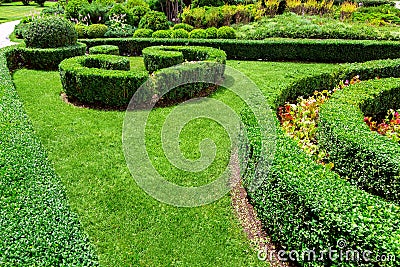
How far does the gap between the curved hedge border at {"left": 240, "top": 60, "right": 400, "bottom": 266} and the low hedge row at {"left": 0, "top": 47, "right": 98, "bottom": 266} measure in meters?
2.32

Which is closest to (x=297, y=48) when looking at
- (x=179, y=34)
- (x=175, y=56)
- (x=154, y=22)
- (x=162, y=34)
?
(x=179, y=34)

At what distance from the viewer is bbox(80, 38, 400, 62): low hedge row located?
1396cm

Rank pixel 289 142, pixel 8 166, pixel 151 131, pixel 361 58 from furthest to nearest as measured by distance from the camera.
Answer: pixel 361 58, pixel 151 131, pixel 289 142, pixel 8 166

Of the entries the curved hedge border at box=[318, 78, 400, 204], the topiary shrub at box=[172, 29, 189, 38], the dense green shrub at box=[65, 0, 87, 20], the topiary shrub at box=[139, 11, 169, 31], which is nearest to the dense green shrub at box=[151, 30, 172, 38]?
the topiary shrub at box=[172, 29, 189, 38]

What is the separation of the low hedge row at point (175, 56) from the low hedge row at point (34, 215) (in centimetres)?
658

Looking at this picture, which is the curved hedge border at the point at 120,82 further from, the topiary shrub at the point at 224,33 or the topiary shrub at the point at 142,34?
the topiary shrub at the point at 142,34

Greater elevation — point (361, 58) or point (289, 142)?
point (289, 142)

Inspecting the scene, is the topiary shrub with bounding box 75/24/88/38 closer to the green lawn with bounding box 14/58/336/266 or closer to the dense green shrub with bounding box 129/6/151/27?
the dense green shrub with bounding box 129/6/151/27

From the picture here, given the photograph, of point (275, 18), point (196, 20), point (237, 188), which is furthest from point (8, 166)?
point (275, 18)

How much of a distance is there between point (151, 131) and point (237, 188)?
2782 millimetres

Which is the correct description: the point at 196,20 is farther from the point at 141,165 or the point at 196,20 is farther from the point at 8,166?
the point at 8,166

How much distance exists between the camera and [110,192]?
5.43m

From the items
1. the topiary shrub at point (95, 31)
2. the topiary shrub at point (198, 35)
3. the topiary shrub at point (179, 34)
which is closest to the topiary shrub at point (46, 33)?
the topiary shrub at point (95, 31)

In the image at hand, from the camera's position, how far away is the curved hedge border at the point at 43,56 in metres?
12.2
